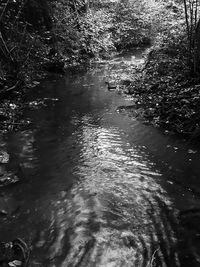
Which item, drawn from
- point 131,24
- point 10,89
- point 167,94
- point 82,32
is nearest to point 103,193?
point 167,94

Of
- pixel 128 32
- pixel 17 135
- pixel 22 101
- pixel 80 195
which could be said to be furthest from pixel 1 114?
pixel 128 32

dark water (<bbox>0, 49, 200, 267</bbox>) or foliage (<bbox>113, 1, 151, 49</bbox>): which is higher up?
foliage (<bbox>113, 1, 151, 49</bbox>)

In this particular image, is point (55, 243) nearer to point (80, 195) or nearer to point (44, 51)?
point (80, 195)

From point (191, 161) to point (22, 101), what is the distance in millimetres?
7111

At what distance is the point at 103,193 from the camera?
6348 mm

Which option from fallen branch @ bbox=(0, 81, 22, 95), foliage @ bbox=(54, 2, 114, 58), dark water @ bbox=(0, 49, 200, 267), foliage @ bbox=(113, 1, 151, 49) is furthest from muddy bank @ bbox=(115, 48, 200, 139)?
foliage @ bbox=(113, 1, 151, 49)

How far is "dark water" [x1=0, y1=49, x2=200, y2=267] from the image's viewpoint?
4848 millimetres

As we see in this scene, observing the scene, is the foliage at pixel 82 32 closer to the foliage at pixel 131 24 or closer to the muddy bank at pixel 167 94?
the foliage at pixel 131 24

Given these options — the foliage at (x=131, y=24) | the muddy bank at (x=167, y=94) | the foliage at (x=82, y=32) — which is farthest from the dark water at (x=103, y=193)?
the foliage at (x=131, y=24)

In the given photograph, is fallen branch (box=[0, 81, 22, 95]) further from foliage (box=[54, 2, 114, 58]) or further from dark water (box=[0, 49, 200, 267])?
foliage (box=[54, 2, 114, 58])

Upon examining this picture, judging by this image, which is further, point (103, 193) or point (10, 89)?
point (10, 89)

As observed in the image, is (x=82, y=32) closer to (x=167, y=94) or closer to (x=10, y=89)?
(x=10, y=89)

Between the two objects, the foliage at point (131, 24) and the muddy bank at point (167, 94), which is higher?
the foliage at point (131, 24)

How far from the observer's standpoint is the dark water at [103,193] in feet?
15.9
